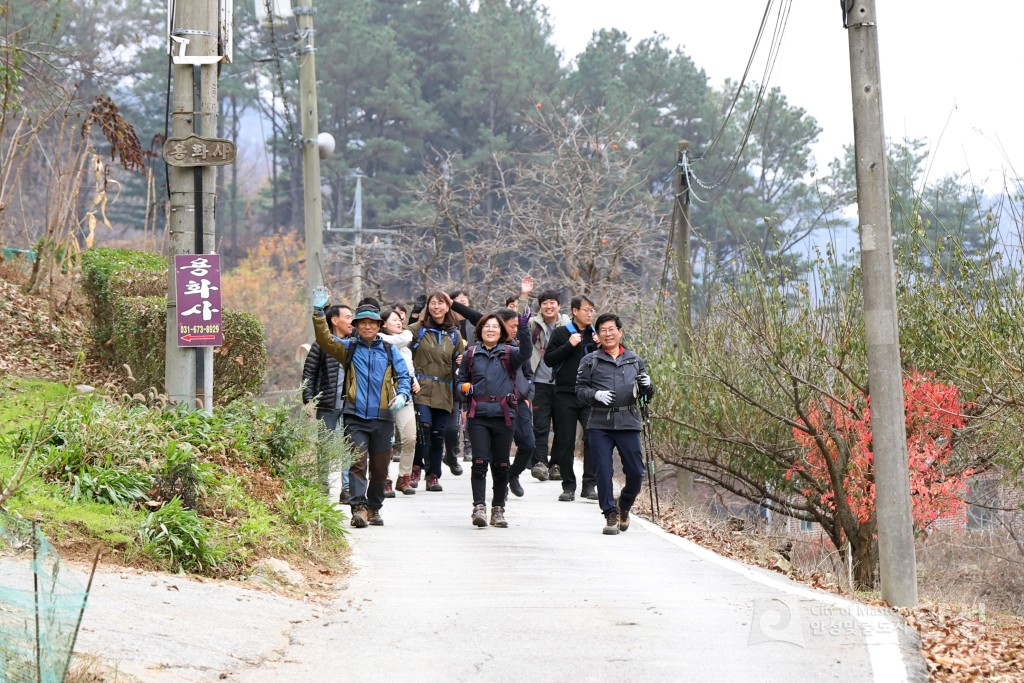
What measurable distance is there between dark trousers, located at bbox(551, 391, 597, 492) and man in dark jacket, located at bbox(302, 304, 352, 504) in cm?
251

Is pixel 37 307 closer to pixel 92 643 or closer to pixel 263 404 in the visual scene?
pixel 263 404

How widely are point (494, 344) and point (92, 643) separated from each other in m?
5.91

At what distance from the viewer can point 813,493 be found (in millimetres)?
18609

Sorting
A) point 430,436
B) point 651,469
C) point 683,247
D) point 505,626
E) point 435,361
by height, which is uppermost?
point 683,247

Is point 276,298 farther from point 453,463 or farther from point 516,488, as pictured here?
point 516,488

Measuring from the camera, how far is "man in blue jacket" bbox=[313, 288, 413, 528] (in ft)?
35.9

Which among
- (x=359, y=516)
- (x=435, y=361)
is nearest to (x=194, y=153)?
(x=359, y=516)

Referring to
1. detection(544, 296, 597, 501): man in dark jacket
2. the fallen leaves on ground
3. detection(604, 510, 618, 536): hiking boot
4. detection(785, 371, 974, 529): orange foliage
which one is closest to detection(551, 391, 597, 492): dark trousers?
detection(544, 296, 597, 501): man in dark jacket

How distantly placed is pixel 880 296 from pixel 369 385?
4.18 metres

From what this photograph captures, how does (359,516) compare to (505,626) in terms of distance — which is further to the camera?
(359,516)

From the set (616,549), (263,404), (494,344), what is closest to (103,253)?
(263,404)

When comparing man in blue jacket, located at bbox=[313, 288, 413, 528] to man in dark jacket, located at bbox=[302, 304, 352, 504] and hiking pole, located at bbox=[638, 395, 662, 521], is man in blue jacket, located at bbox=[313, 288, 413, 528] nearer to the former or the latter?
man in dark jacket, located at bbox=[302, 304, 352, 504]

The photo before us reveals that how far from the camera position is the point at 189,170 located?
1050cm

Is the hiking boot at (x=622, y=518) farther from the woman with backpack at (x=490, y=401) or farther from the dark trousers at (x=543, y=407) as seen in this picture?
the dark trousers at (x=543, y=407)
